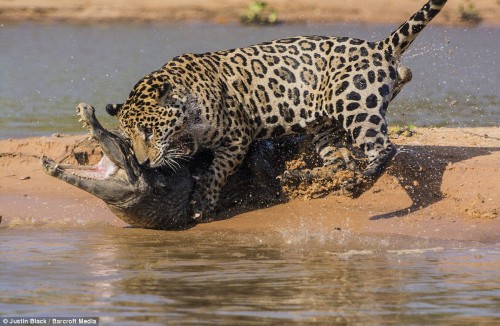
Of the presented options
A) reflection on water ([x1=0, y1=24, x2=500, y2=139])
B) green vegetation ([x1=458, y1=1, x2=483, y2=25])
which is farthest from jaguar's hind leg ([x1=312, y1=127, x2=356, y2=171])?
green vegetation ([x1=458, y1=1, x2=483, y2=25])

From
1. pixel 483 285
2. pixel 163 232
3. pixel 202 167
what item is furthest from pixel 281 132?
pixel 483 285

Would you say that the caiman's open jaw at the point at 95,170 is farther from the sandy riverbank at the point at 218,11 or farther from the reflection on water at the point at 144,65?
the sandy riverbank at the point at 218,11

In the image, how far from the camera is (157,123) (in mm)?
10320

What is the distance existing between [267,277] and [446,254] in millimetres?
1621

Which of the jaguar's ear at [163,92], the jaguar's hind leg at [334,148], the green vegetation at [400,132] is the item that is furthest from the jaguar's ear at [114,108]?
the green vegetation at [400,132]

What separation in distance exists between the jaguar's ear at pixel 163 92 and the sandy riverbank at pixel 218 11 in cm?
1814

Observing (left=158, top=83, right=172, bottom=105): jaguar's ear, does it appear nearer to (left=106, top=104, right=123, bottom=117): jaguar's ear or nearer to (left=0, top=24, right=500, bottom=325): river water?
(left=106, top=104, right=123, bottom=117): jaguar's ear

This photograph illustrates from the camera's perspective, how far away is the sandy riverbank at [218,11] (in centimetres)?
2847

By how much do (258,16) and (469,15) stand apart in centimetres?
488

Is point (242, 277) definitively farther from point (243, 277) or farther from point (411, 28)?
point (411, 28)

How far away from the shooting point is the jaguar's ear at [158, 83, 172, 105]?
33.9 feet

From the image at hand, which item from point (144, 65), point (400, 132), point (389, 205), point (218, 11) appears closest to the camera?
point (389, 205)

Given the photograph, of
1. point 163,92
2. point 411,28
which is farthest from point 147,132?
point 411,28

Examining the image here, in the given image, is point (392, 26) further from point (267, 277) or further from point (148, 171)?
point (267, 277)
